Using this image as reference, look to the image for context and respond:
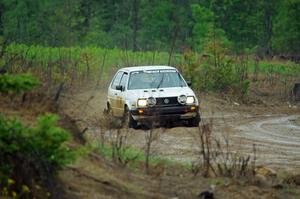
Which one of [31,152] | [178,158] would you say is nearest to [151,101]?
[178,158]

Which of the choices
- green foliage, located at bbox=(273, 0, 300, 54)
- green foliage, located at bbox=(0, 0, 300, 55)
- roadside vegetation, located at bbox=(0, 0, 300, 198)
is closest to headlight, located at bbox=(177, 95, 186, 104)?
roadside vegetation, located at bbox=(0, 0, 300, 198)

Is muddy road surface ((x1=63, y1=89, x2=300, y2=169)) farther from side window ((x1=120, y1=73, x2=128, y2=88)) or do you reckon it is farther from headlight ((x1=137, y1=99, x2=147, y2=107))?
side window ((x1=120, y1=73, x2=128, y2=88))

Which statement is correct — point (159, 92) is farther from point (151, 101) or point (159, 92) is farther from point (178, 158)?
point (178, 158)

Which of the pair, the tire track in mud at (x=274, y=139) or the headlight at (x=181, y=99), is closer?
the tire track in mud at (x=274, y=139)

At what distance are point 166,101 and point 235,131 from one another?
7.21ft

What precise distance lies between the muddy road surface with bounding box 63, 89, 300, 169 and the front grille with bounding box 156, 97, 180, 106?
Result: 2.10ft

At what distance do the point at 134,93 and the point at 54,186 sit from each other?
1260cm

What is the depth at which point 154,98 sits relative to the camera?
22688 millimetres

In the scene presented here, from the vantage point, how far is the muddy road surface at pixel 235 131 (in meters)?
17.7

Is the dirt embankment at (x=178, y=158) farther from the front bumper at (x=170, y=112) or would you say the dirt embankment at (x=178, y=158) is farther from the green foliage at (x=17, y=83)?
the green foliage at (x=17, y=83)

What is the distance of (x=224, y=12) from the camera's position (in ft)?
254

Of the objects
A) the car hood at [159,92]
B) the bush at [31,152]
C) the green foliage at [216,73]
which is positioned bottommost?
the green foliage at [216,73]

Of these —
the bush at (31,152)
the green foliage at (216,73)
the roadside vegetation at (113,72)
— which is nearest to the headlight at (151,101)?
the roadside vegetation at (113,72)

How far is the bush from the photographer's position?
995cm
